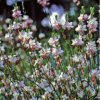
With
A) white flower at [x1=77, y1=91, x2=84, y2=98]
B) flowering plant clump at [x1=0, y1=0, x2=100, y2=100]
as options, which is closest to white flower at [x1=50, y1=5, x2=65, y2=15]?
flowering plant clump at [x1=0, y1=0, x2=100, y2=100]

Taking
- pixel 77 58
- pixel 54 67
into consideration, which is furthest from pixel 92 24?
pixel 54 67

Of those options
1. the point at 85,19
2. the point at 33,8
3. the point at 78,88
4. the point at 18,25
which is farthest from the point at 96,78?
the point at 33,8

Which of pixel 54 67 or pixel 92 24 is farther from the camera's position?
pixel 54 67

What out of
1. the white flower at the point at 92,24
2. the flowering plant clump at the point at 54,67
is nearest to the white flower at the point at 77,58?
the flowering plant clump at the point at 54,67

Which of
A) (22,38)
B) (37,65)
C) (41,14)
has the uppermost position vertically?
(22,38)

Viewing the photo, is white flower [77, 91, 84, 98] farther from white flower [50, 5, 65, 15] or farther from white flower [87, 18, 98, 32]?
white flower [50, 5, 65, 15]

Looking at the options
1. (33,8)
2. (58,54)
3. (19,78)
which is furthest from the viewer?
(33,8)

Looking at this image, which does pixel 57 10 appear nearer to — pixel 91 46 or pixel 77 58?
pixel 77 58

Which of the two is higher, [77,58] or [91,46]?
[91,46]

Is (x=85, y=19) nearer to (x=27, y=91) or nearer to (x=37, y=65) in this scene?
(x=37, y=65)

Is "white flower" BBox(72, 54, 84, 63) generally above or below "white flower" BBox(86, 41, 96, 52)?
below

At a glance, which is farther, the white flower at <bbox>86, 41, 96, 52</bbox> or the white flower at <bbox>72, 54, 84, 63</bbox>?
the white flower at <bbox>72, 54, 84, 63</bbox>
